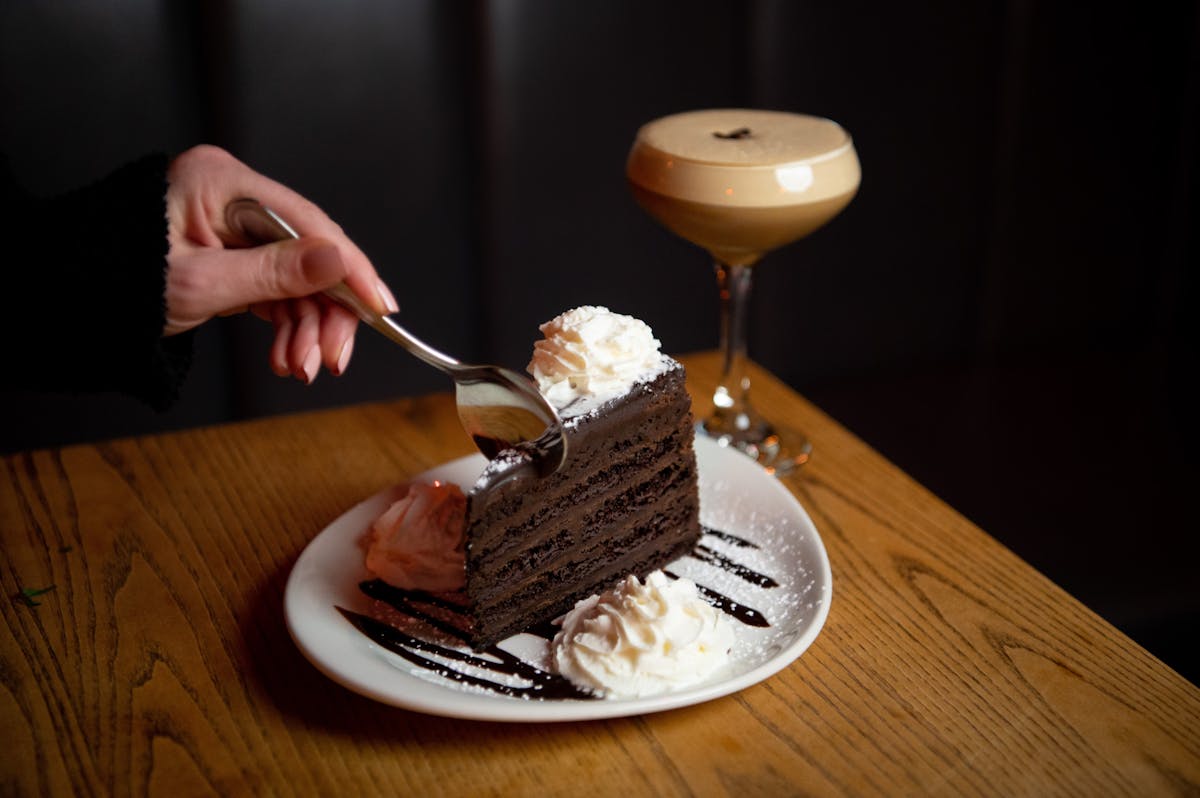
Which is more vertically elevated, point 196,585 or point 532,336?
point 196,585

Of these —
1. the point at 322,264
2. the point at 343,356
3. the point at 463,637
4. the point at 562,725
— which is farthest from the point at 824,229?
the point at 562,725

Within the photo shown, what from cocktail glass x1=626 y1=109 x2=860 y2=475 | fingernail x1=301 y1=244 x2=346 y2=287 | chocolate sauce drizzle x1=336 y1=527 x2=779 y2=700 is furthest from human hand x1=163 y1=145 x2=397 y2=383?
cocktail glass x1=626 y1=109 x2=860 y2=475

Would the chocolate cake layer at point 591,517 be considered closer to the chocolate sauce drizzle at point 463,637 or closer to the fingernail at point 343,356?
the chocolate sauce drizzle at point 463,637

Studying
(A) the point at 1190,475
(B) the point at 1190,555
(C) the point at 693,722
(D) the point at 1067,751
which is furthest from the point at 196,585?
(A) the point at 1190,475

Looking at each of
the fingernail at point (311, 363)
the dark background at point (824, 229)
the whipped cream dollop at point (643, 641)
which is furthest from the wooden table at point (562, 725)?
the dark background at point (824, 229)

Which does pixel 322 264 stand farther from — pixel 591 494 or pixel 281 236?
pixel 591 494

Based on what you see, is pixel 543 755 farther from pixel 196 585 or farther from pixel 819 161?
pixel 819 161
